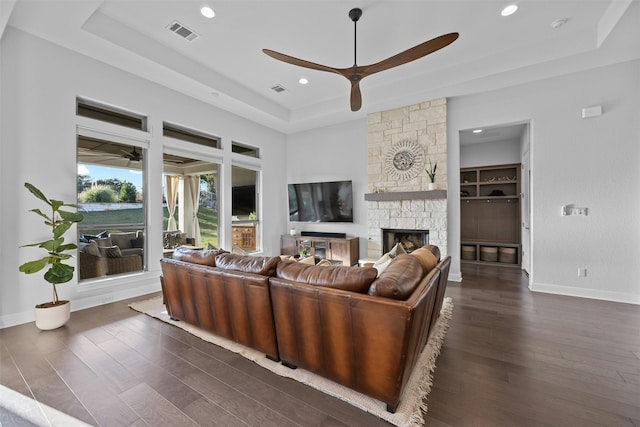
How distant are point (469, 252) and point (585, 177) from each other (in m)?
3.00

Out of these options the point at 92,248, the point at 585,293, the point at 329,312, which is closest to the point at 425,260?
the point at 329,312

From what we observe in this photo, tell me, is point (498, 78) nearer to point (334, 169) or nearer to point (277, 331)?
point (334, 169)

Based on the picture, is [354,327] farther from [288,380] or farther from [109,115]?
[109,115]

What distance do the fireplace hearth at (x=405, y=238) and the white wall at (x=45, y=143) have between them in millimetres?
4115

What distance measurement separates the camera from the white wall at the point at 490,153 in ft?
19.7

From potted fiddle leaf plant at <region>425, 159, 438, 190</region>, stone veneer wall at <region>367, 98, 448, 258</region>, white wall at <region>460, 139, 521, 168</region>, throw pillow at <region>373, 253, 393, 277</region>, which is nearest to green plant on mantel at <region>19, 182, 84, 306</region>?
throw pillow at <region>373, 253, 393, 277</region>

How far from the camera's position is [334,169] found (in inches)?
243

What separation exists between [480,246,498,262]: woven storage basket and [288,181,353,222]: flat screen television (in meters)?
3.25

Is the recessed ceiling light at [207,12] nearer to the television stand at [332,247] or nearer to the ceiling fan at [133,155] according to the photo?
A: the ceiling fan at [133,155]

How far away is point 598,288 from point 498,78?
11.1 feet

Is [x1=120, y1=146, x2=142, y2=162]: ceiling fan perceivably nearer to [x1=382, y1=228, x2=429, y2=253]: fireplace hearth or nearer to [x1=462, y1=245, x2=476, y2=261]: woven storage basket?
[x1=382, y1=228, x2=429, y2=253]: fireplace hearth

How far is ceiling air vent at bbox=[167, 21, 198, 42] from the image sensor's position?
3.25 metres

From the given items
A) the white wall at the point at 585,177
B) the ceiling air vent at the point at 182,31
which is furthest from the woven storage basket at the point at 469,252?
the ceiling air vent at the point at 182,31

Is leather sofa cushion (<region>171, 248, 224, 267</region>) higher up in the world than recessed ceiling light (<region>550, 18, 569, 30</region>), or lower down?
lower down
